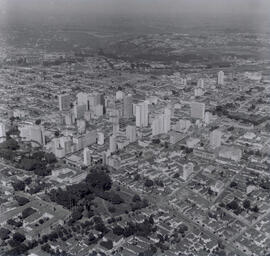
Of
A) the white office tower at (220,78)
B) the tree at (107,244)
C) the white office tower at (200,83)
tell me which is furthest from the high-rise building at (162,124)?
the white office tower at (220,78)

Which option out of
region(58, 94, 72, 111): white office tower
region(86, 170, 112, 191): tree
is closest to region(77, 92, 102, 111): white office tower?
region(58, 94, 72, 111): white office tower

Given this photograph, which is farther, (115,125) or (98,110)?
(98,110)

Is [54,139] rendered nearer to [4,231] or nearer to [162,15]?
[4,231]

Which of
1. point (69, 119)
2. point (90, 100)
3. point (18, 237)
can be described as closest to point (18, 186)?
point (18, 237)

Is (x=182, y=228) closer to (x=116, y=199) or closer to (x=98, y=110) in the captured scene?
(x=116, y=199)

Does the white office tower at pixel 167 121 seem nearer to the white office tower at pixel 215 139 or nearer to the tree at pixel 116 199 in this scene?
the white office tower at pixel 215 139
